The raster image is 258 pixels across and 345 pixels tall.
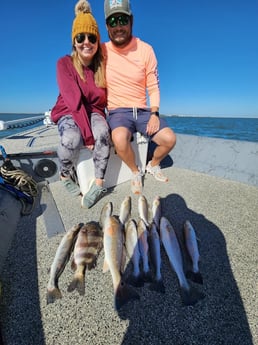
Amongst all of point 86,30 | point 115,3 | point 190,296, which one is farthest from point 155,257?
point 115,3

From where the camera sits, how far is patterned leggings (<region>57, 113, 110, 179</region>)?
7.64 feet

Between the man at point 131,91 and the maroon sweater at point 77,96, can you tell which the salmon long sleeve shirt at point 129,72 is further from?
the maroon sweater at point 77,96

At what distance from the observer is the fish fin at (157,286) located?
1.31 meters

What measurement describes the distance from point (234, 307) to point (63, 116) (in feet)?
8.17

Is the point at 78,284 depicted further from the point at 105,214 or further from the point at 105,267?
the point at 105,214

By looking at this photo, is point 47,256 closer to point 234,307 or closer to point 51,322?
point 51,322

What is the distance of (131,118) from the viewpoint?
2.82 metres

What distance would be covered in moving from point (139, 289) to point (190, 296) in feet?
1.09

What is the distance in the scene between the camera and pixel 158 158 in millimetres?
3133

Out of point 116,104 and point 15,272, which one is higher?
point 116,104

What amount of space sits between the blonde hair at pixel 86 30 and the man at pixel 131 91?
0.52ft

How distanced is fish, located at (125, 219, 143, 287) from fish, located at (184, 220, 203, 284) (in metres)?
0.36

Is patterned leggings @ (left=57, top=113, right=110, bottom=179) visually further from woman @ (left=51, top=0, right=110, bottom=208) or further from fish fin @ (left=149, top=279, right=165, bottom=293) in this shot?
fish fin @ (left=149, top=279, right=165, bottom=293)

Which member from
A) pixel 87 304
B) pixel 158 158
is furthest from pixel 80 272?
Result: pixel 158 158
